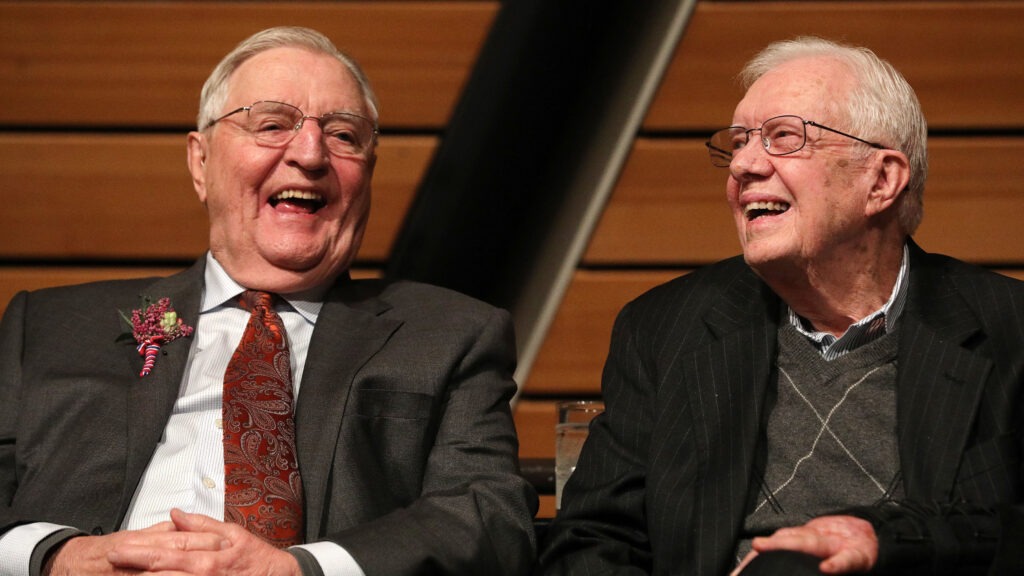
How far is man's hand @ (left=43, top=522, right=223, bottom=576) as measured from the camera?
1.79 meters

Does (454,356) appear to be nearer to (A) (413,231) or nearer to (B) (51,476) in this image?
(B) (51,476)

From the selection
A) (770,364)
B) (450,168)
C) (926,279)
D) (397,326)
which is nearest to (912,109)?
(926,279)

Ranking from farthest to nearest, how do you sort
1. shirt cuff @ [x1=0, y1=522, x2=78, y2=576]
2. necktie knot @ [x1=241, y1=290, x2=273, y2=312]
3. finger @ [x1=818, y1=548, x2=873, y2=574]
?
necktie knot @ [x1=241, y1=290, x2=273, y2=312] → shirt cuff @ [x1=0, y1=522, x2=78, y2=576] → finger @ [x1=818, y1=548, x2=873, y2=574]

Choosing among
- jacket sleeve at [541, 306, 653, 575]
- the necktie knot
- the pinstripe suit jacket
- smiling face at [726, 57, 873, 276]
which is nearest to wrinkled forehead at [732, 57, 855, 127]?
smiling face at [726, 57, 873, 276]

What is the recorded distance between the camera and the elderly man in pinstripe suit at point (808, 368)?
1.93 metres

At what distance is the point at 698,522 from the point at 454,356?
55 cm

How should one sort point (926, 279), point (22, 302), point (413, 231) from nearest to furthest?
1. point (926, 279)
2. point (22, 302)
3. point (413, 231)

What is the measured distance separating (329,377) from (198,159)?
643 mm

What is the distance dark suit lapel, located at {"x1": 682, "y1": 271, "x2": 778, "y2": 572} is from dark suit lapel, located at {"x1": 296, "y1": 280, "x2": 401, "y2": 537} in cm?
62

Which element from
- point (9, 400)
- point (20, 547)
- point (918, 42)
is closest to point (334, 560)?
point (20, 547)

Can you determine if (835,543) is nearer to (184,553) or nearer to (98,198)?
(184,553)

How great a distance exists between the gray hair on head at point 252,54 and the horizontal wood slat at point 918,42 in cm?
146

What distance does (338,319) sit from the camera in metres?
2.24

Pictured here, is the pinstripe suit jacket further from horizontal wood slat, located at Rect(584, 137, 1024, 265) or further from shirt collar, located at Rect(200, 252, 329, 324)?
horizontal wood slat, located at Rect(584, 137, 1024, 265)
